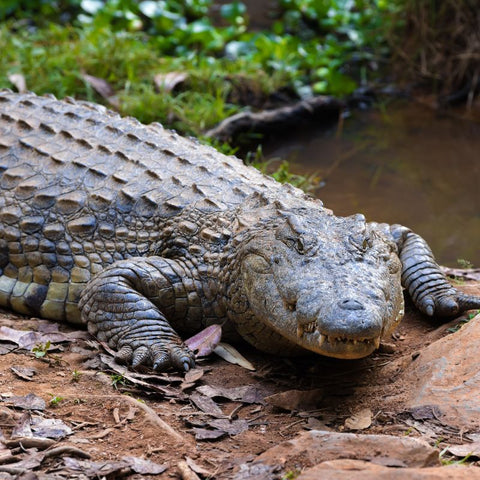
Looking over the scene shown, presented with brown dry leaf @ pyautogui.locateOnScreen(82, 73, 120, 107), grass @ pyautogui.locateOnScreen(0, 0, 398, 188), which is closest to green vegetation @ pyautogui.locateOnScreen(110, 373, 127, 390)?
grass @ pyautogui.locateOnScreen(0, 0, 398, 188)

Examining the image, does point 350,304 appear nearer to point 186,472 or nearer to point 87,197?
point 186,472

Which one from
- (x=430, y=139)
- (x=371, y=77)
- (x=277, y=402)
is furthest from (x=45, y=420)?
(x=371, y=77)

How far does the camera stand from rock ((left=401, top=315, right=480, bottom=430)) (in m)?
3.37

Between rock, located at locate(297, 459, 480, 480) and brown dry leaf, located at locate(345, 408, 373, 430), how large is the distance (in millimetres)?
630

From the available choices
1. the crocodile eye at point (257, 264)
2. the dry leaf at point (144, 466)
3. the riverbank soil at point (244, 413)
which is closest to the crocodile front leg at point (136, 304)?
the riverbank soil at point (244, 413)

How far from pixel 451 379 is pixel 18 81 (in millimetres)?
6259

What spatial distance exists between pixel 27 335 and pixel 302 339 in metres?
Result: 1.73

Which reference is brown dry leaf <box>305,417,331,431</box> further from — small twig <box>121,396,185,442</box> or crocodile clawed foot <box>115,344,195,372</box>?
crocodile clawed foot <box>115,344,195,372</box>

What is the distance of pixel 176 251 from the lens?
466 centimetres

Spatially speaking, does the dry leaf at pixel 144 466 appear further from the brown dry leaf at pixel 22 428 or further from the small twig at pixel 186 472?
the brown dry leaf at pixel 22 428

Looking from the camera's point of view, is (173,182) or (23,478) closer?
(23,478)

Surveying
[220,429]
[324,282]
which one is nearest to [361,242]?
[324,282]

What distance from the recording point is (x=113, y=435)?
3.31 m

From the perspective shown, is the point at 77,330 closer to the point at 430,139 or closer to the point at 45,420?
the point at 45,420
